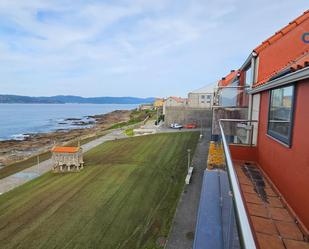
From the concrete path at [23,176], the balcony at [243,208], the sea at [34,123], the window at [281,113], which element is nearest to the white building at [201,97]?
the sea at [34,123]

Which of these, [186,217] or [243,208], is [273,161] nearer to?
[243,208]

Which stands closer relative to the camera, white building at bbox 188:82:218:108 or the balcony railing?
the balcony railing

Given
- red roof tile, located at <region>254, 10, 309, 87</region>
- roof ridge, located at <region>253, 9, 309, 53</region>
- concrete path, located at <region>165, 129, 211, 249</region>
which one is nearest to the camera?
red roof tile, located at <region>254, 10, 309, 87</region>

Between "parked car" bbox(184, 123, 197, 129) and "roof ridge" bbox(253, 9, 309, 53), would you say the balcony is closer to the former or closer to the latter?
"roof ridge" bbox(253, 9, 309, 53)

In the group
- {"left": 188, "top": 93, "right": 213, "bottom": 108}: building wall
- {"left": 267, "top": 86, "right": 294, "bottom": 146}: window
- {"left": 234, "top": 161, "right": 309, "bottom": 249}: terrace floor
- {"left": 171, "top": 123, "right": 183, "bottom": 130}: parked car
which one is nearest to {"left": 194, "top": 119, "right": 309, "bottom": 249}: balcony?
{"left": 234, "top": 161, "right": 309, "bottom": 249}: terrace floor

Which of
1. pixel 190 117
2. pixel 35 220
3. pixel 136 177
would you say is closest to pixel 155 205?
pixel 136 177

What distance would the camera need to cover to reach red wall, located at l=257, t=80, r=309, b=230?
3.46 metres

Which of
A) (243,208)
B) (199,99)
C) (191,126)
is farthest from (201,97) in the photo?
(243,208)

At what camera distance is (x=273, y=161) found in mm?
5121

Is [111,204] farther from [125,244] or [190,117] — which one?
[190,117]

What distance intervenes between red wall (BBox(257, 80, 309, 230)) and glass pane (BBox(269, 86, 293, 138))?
309 mm

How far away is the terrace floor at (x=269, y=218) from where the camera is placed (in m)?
3.16

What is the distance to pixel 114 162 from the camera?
74.8ft

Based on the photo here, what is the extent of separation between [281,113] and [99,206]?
11.5 m
